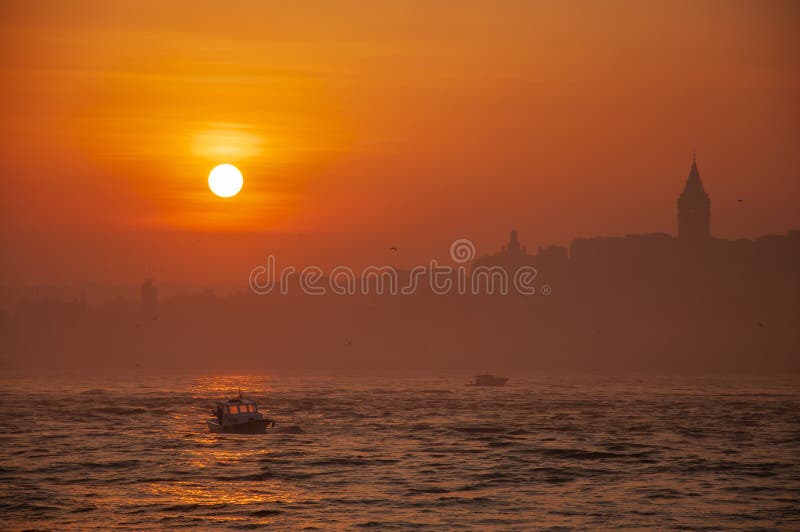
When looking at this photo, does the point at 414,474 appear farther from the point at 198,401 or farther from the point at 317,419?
the point at 198,401

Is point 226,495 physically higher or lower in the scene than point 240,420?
lower

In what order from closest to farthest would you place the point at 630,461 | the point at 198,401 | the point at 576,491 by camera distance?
1. the point at 576,491
2. the point at 630,461
3. the point at 198,401

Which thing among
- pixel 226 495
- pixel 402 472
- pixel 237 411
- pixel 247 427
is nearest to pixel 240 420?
pixel 247 427

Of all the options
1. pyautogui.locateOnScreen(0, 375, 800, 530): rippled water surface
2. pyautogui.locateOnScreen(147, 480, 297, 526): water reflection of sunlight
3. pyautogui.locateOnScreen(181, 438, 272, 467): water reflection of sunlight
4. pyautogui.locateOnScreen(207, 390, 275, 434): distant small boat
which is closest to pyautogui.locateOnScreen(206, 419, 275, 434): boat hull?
pyautogui.locateOnScreen(207, 390, 275, 434): distant small boat

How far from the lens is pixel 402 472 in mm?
85125

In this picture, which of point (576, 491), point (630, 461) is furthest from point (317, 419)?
point (576, 491)

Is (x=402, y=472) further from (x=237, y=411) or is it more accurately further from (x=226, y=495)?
(x=237, y=411)

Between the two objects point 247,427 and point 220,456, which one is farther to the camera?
point 247,427

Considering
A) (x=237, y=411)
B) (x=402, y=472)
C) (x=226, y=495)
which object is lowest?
(x=402, y=472)

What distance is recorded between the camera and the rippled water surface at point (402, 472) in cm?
6419

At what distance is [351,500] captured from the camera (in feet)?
231

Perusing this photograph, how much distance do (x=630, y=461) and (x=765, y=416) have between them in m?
76.1

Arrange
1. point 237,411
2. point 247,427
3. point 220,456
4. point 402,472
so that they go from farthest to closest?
point 237,411 < point 247,427 < point 220,456 < point 402,472

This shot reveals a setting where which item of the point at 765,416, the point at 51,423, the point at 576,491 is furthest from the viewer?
the point at 765,416
